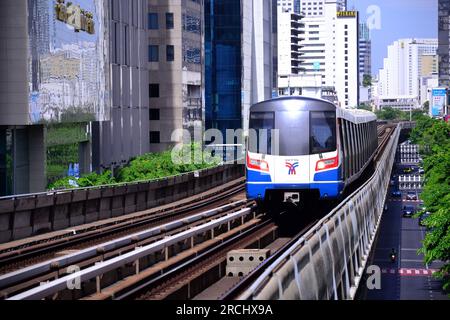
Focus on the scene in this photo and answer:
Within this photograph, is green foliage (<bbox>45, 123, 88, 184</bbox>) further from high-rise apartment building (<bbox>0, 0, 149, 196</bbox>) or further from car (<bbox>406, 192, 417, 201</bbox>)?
car (<bbox>406, 192, 417, 201</bbox>)

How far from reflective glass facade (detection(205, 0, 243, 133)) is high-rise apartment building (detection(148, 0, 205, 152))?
2362 centimetres

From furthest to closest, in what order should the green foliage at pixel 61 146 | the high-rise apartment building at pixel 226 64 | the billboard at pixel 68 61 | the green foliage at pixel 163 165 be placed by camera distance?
the high-rise apartment building at pixel 226 64 < the green foliage at pixel 163 165 < the green foliage at pixel 61 146 < the billboard at pixel 68 61

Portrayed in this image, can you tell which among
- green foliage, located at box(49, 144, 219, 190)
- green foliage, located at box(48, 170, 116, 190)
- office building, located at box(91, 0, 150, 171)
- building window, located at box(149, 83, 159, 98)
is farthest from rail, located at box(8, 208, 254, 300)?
building window, located at box(149, 83, 159, 98)

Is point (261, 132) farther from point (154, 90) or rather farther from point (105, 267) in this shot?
point (154, 90)

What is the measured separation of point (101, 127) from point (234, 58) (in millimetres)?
49579

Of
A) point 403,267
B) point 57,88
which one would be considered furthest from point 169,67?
point 57,88

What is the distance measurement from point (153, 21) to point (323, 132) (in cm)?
5222

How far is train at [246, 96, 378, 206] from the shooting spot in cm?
2731

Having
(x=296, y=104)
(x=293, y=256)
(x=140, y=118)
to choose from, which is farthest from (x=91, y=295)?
(x=140, y=118)

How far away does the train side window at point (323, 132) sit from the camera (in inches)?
1081

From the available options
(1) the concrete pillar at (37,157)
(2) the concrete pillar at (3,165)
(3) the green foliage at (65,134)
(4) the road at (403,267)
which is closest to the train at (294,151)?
(4) the road at (403,267)

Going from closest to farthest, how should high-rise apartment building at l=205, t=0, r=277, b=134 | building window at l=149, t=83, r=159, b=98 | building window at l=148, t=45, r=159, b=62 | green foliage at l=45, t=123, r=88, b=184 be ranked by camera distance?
green foliage at l=45, t=123, r=88, b=184 < building window at l=148, t=45, r=159, b=62 < building window at l=149, t=83, r=159, b=98 < high-rise apartment building at l=205, t=0, r=277, b=134

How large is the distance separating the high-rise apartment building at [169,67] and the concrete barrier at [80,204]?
30.3 meters

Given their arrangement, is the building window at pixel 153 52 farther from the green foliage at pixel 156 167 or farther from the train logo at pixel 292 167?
the train logo at pixel 292 167
